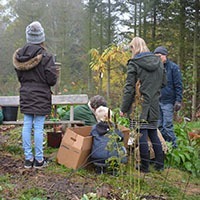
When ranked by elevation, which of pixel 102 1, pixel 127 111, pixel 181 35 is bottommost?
pixel 127 111

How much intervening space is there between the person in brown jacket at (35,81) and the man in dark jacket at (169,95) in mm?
1794

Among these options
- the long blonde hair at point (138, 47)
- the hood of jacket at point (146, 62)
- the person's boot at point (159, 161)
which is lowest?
the person's boot at point (159, 161)

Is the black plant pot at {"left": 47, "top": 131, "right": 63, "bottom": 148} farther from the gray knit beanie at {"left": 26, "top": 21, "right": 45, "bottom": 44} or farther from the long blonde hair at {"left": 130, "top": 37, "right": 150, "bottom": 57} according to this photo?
the long blonde hair at {"left": 130, "top": 37, "right": 150, "bottom": 57}

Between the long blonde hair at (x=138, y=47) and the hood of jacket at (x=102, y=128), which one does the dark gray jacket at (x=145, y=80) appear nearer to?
the long blonde hair at (x=138, y=47)

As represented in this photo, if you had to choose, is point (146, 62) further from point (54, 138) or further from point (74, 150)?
point (54, 138)

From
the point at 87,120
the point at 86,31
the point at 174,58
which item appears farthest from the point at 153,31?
the point at 87,120

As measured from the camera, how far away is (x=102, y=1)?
1727 centimetres

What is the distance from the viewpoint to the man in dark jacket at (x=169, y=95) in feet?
15.9

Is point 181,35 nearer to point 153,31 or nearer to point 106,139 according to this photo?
point 153,31

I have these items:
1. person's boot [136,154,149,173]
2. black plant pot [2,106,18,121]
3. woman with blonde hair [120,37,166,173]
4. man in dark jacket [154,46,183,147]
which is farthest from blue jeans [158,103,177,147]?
black plant pot [2,106,18,121]

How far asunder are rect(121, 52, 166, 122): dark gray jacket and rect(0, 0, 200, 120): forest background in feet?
13.1

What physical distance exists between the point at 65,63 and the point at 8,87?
13.4 ft

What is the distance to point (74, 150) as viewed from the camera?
373cm

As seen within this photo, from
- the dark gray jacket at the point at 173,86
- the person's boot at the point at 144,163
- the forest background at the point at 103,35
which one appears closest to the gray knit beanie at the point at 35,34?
the person's boot at the point at 144,163
